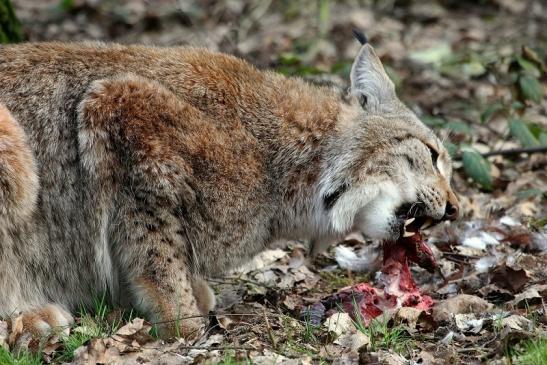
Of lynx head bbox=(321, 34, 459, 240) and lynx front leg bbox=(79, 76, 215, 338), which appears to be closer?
lynx front leg bbox=(79, 76, 215, 338)

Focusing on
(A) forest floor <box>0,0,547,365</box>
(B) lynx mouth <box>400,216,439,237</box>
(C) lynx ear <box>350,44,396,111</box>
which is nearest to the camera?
(A) forest floor <box>0,0,547,365</box>

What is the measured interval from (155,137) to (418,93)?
5670 mm

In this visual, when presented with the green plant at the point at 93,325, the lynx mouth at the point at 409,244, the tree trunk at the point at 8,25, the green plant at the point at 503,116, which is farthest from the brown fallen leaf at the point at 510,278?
the tree trunk at the point at 8,25

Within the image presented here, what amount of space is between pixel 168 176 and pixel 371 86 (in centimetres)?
171

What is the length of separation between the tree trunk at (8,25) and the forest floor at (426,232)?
7.81ft

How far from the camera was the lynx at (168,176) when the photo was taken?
5340mm

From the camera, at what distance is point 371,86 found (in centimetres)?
624

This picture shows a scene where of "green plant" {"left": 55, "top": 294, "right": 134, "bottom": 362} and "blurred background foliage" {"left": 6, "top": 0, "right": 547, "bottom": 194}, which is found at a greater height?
"blurred background foliage" {"left": 6, "top": 0, "right": 547, "bottom": 194}

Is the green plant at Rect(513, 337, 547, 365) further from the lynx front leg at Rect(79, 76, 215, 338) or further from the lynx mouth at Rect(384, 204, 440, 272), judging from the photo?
the lynx front leg at Rect(79, 76, 215, 338)

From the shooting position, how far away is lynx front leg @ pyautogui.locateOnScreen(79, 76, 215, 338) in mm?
5332

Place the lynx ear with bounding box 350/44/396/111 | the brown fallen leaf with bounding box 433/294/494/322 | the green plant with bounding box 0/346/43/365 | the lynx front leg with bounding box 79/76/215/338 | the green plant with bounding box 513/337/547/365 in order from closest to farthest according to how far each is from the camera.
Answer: the green plant with bounding box 513/337/547/365 < the green plant with bounding box 0/346/43/365 < the lynx front leg with bounding box 79/76/215/338 < the brown fallen leaf with bounding box 433/294/494/322 < the lynx ear with bounding box 350/44/396/111

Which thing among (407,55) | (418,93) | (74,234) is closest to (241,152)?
(74,234)

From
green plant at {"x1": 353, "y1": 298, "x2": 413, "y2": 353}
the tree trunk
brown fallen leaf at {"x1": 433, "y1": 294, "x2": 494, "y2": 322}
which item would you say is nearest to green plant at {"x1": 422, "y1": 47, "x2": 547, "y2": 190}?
brown fallen leaf at {"x1": 433, "y1": 294, "x2": 494, "y2": 322}

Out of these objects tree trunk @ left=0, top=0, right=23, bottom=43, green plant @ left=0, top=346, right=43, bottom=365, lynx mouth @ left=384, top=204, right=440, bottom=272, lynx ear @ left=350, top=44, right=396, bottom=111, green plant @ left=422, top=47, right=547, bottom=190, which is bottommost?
green plant @ left=0, top=346, right=43, bottom=365
